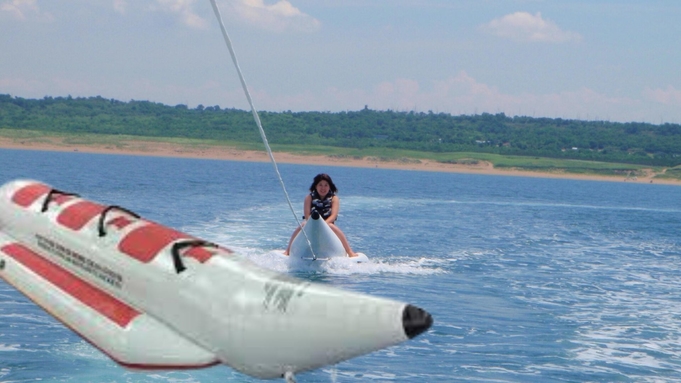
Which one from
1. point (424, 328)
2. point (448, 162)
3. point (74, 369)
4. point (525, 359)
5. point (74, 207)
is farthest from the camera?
point (448, 162)

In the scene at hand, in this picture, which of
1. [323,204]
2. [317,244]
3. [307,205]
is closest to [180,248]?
[317,244]

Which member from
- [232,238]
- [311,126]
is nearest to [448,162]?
[311,126]

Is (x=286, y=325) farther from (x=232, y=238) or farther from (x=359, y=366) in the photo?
(x=232, y=238)

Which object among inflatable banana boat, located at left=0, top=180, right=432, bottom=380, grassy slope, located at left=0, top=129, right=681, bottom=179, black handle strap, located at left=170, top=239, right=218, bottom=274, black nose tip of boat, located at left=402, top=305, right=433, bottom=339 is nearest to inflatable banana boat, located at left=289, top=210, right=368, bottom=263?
inflatable banana boat, located at left=0, top=180, right=432, bottom=380

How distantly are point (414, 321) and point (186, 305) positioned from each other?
1310mm

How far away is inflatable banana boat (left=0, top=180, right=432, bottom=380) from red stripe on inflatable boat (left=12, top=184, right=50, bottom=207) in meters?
0.71

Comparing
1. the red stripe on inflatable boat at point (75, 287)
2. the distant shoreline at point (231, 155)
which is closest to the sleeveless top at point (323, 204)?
the red stripe on inflatable boat at point (75, 287)

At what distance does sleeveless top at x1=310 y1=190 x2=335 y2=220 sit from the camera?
1300 cm

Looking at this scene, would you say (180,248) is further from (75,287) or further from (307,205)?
(307,205)

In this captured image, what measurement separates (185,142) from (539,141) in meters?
42.1

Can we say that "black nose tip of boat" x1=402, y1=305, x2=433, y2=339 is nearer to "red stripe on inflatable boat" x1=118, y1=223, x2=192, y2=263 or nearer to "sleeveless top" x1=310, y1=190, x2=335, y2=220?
"red stripe on inflatable boat" x1=118, y1=223, x2=192, y2=263

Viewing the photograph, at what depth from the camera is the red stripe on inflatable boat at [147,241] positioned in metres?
4.84

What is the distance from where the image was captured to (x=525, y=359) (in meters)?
7.68

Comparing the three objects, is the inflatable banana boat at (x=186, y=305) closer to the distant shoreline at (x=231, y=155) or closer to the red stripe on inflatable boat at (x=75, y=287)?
the red stripe on inflatable boat at (x=75, y=287)
